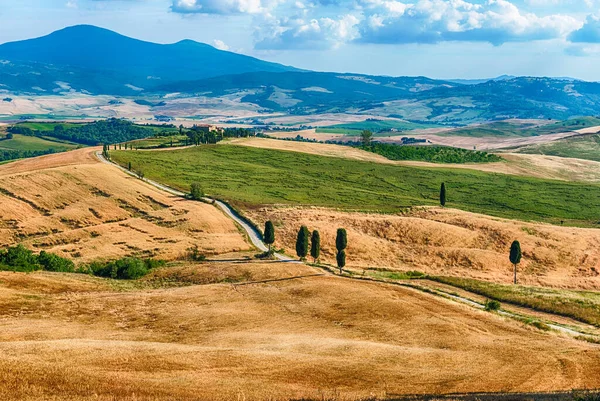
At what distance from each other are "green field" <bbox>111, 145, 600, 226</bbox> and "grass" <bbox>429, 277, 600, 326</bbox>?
6040 centimetres

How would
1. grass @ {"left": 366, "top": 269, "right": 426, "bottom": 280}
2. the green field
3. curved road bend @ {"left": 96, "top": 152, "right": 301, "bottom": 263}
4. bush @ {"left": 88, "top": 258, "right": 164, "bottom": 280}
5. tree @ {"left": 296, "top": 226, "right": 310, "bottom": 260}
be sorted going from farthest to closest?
the green field
curved road bend @ {"left": 96, "top": 152, "right": 301, "bottom": 263}
tree @ {"left": 296, "top": 226, "right": 310, "bottom": 260}
grass @ {"left": 366, "top": 269, "right": 426, "bottom": 280}
bush @ {"left": 88, "top": 258, "right": 164, "bottom": 280}

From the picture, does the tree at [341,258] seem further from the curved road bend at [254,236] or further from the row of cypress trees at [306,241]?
the curved road bend at [254,236]

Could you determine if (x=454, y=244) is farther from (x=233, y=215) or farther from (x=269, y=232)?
(x=233, y=215)

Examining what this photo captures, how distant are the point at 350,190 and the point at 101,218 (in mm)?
76907

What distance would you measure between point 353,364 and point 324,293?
27.3 m

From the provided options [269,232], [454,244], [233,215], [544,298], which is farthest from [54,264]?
[454,244]

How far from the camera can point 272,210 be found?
133625mm

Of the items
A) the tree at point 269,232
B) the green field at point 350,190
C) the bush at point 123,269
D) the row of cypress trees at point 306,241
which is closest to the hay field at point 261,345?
the bush at point 123,269

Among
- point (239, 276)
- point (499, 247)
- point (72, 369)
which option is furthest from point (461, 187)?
point (72, 369)

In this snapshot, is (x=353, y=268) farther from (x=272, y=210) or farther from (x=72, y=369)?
(x=72, y=369)

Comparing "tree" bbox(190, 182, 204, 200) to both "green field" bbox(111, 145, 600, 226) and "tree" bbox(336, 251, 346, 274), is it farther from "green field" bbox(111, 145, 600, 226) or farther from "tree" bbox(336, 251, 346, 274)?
"tree" bbox(336, 251, 346, 274)

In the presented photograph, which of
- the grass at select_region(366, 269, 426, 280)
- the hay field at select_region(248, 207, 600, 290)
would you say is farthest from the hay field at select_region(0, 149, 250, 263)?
the grass at select_region(366, 269, 426, 280)

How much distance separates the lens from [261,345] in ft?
155

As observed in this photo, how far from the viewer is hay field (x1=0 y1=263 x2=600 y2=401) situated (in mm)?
34219
